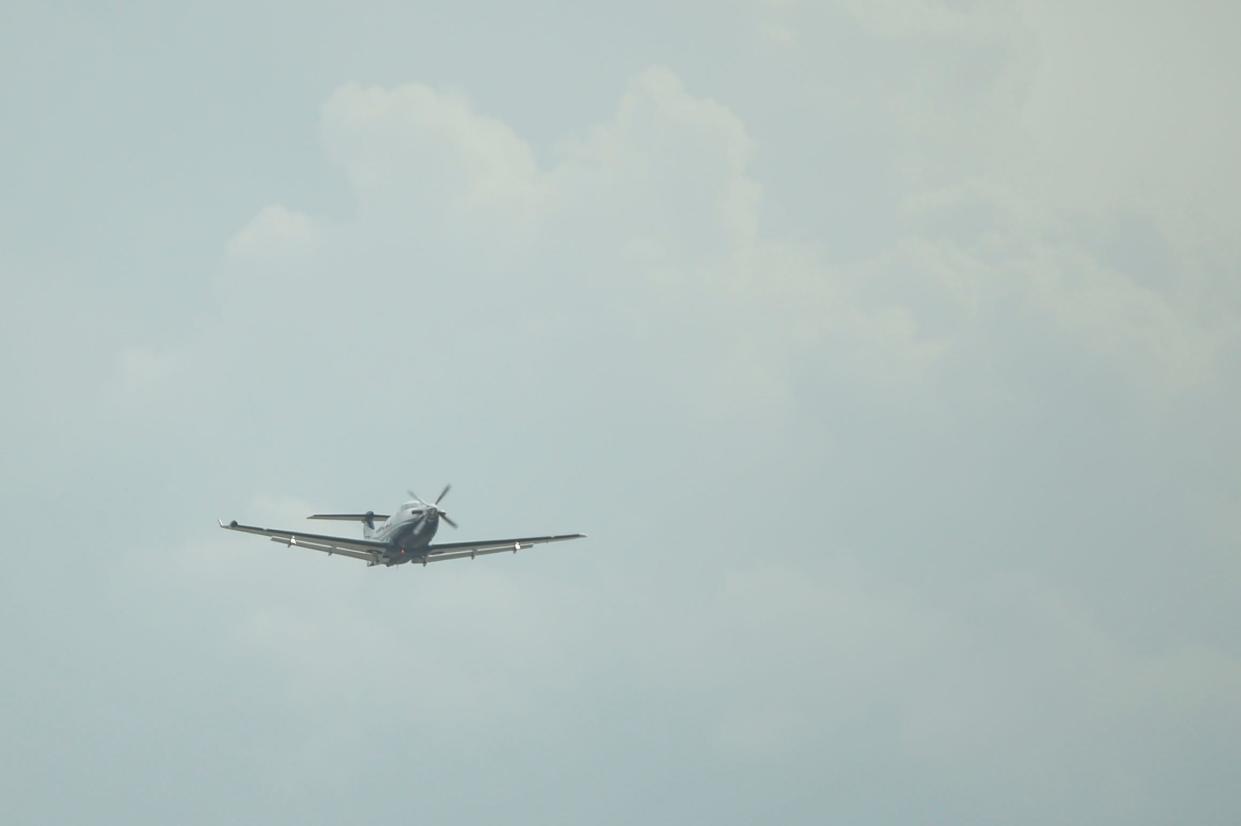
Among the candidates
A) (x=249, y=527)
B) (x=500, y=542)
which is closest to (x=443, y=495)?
(x=500, y=542)

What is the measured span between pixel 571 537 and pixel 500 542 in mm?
7199

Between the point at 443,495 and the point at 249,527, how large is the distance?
1818 centimetres

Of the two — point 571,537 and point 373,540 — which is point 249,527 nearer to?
point 373,540

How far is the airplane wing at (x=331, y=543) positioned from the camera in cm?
13818

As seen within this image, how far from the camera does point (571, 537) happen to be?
141 metres

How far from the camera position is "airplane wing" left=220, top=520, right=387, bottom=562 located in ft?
453

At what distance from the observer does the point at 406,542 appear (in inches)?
5507

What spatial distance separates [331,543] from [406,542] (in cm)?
751

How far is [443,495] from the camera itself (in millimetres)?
139000

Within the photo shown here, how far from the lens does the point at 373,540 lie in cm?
14225

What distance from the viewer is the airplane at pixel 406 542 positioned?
138 metres

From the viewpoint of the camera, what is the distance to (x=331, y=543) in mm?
141000

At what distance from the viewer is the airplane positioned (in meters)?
138

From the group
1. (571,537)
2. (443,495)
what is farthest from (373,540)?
(571,537)
